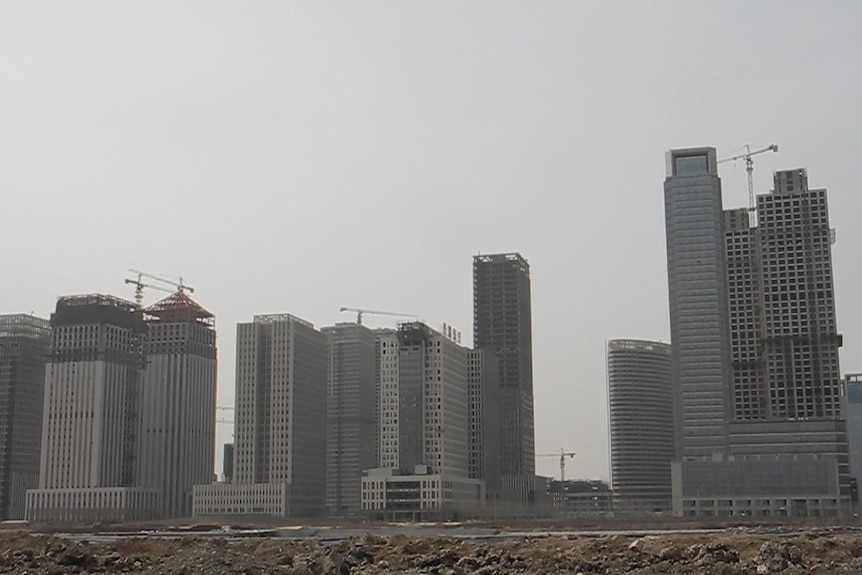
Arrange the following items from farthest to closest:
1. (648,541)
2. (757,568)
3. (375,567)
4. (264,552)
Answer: (648,541), (264,552), (375,567), (757,568)

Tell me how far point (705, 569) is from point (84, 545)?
3735 centimetres

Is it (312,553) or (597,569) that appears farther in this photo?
(312,553)

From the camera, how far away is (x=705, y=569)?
182 feet

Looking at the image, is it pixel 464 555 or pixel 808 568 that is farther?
pixel 464 555

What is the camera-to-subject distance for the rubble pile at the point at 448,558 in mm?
56750

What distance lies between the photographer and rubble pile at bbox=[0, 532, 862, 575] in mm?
56750

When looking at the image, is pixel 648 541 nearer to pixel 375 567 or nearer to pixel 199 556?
pixel 375 567

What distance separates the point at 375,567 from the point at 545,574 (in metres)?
9.38

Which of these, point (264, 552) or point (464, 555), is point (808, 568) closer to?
point (464, 555)

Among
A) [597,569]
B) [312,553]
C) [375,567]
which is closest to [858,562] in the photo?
[597,569]

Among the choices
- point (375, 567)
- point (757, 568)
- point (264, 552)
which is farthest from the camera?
point (264, 552)

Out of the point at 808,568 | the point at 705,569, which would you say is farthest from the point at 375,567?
the point at 808,568

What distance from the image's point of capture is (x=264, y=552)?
64688 millimetres

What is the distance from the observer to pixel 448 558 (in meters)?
61.1
